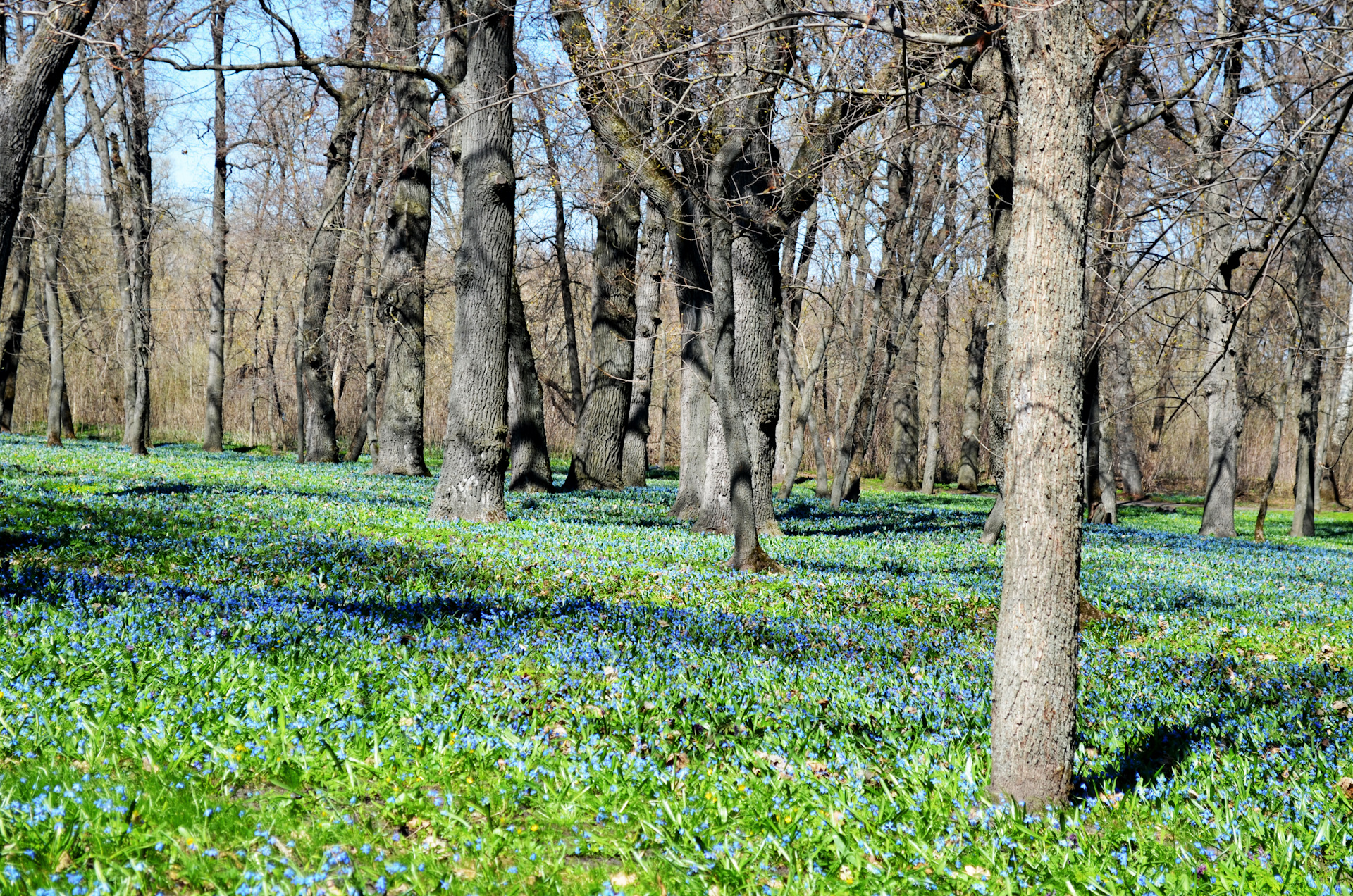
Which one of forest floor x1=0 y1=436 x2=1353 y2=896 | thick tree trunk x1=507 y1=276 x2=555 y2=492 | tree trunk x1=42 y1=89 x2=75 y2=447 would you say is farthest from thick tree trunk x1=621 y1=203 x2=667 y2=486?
tree trunk x1=42 y1=89 x2=75 y2=447

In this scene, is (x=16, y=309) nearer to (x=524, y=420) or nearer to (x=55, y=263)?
(x=55, y=263)

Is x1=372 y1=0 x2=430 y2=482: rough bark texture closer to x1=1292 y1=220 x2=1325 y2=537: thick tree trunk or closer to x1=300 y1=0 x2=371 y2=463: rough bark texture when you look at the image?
x1=300 y1=0 x2=371 y2=463: rough bark texture

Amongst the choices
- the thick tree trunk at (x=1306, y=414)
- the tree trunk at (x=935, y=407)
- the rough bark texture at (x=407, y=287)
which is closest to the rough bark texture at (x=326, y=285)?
the rough bark texture at (x=407, y=287)

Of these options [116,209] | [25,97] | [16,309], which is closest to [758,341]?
[25,97]

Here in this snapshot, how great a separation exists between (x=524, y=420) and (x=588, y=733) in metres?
13.7

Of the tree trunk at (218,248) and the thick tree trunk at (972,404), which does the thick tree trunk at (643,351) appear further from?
the thick tree trunk at (972,404)

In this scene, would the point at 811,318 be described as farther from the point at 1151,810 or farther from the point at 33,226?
the point at 1151,810

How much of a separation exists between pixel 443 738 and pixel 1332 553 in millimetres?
16977

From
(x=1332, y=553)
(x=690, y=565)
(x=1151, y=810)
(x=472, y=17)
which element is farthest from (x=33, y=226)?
(x=1332, y=553)

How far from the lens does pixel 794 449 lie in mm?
20109

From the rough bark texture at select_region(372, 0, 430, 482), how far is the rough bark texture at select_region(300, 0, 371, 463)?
7.09 ft

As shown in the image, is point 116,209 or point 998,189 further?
point 116,209

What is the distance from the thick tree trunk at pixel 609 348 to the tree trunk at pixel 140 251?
915 centimetres

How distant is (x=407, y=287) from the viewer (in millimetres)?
19656
